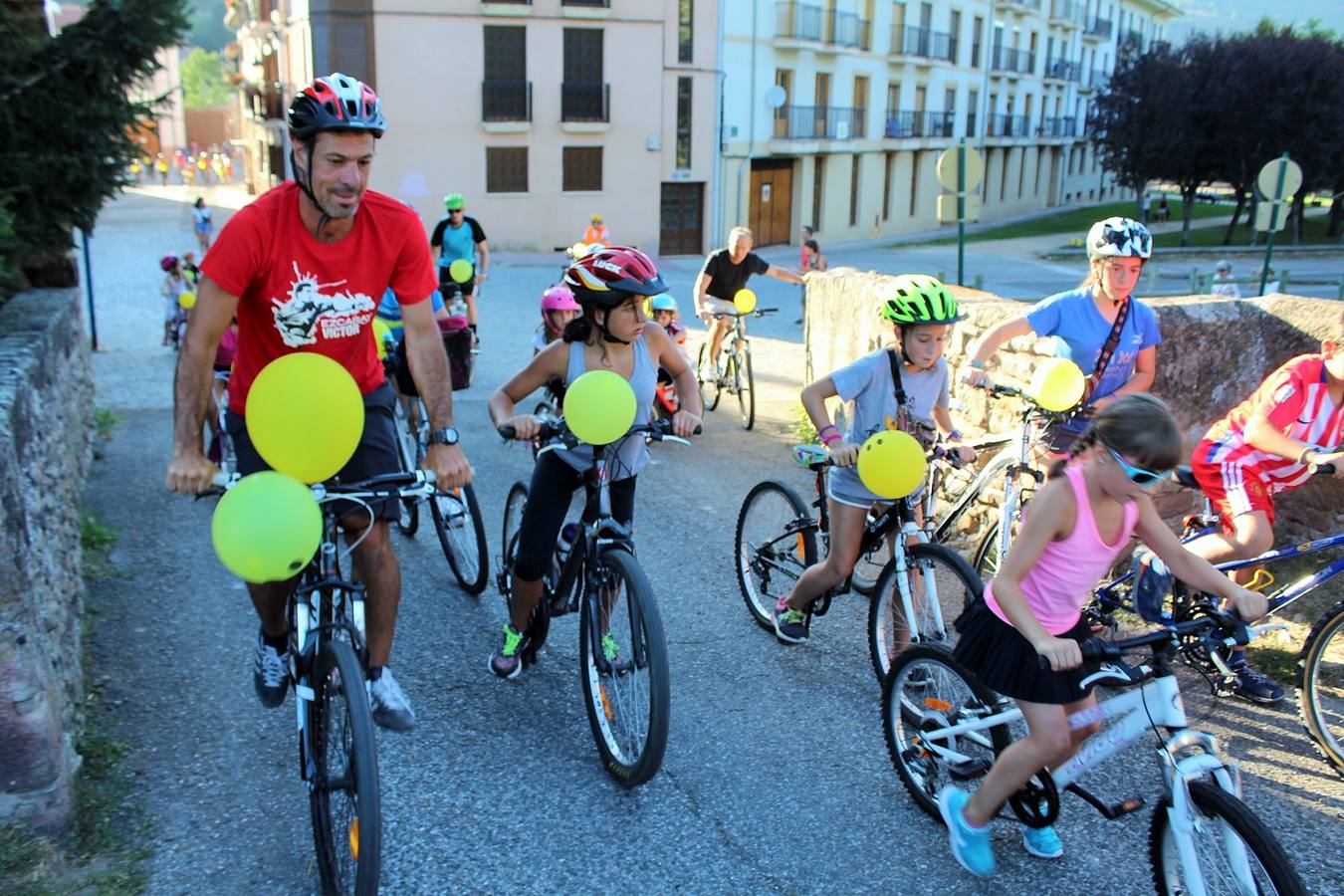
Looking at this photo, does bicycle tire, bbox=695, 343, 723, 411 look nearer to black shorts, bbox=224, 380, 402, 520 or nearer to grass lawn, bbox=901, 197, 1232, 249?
black shorts, bbox=224, 380, 402, 520

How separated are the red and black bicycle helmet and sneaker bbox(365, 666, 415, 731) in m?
1.75

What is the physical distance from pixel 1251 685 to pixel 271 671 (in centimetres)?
393

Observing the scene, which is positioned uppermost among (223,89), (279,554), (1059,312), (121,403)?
(223,89)

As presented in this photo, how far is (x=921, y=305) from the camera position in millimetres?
4406

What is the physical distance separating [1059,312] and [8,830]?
4.80 m

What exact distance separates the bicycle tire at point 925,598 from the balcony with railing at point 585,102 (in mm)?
33558

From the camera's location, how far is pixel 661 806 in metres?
3.92

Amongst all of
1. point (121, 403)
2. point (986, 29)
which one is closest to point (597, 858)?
point (121, 403)

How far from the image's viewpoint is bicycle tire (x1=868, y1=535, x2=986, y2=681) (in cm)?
416

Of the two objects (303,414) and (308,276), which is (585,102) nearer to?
(308,276)

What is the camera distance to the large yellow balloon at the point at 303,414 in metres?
3.16

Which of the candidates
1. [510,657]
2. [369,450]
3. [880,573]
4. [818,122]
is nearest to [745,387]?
[880,573]

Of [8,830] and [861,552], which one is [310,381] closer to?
[8,830]

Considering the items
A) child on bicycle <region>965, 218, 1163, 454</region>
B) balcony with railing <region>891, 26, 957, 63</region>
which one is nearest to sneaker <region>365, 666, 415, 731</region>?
child on bicycle <region>965, 218, 1163, 454</region>
